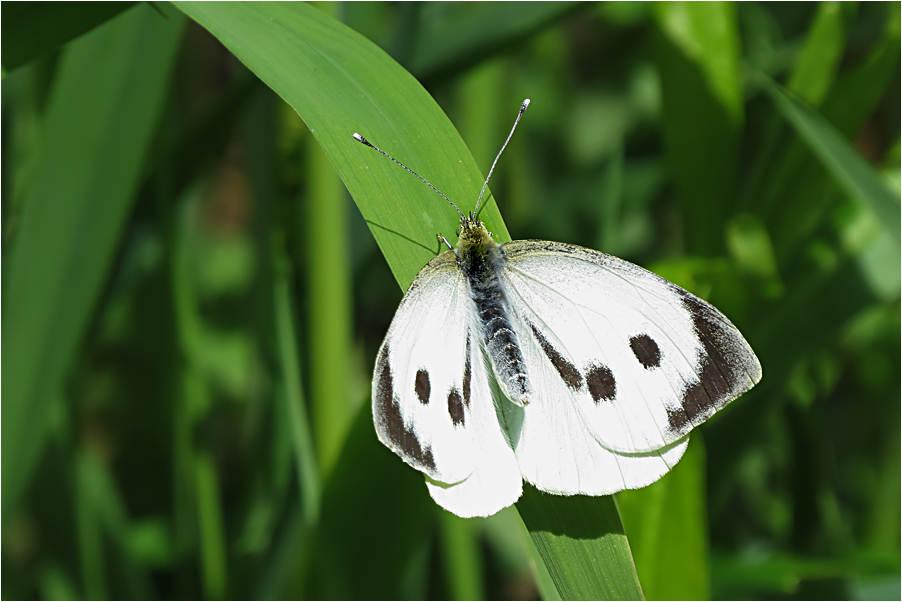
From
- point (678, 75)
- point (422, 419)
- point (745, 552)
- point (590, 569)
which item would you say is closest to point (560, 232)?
point (678, 75)

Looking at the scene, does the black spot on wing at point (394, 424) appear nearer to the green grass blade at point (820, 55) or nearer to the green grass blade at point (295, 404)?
the green grass blade at point (295, 404)

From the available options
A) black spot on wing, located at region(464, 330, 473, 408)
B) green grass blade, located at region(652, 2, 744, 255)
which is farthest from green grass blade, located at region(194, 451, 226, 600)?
green grass blade, located at region(652, 2, 744, 255)

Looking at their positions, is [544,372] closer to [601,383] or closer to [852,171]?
[601,383]

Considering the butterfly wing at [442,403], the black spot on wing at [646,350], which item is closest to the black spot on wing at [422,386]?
the butterfly wing at [442,403]

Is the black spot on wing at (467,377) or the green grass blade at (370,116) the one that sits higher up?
the green grass blade at (370,116)

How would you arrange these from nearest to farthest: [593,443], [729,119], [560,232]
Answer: [593,443]
[729,119]
[560,232]

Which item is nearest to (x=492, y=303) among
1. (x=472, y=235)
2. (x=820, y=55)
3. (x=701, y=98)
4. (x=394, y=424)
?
(x=472, y=235)

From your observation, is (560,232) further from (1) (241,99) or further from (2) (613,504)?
(2) (613,504)

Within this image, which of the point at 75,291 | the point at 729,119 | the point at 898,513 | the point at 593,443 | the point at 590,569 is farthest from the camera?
the point at 898,513
